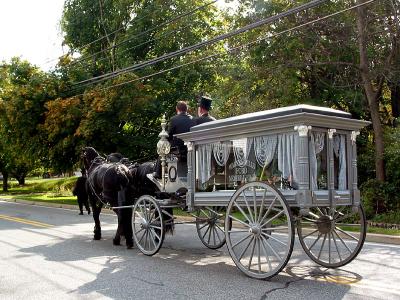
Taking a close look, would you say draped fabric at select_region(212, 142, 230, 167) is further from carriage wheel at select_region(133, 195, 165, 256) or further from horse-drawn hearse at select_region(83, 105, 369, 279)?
carriage wheel at select_region(133, 195, 165, 256)

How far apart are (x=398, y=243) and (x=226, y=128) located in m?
5.41

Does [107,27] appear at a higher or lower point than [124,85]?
higher

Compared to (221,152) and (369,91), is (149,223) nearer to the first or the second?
(221,152)

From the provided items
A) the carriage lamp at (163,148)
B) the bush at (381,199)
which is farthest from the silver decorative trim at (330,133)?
the bush at (381,199)

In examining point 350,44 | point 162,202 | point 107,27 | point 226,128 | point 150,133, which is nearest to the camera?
point 226,128

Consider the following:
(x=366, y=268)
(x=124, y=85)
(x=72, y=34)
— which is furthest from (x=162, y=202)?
(x=72, y=34)

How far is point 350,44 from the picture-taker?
16.8 meters

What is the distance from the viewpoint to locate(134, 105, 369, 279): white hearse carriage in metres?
6.63

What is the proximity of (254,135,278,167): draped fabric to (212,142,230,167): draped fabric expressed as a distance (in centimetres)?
68

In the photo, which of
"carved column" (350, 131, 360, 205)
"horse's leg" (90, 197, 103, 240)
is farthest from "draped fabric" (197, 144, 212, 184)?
"horse's leg" (90, 197, 103, 240)

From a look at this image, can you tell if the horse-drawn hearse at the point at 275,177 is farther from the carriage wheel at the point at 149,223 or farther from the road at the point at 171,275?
the road at the point at 171,275

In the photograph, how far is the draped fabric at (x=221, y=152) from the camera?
7.99 metres

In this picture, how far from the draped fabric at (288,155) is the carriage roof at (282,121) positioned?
216 mm

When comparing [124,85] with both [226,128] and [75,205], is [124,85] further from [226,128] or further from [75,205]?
[226,128]
